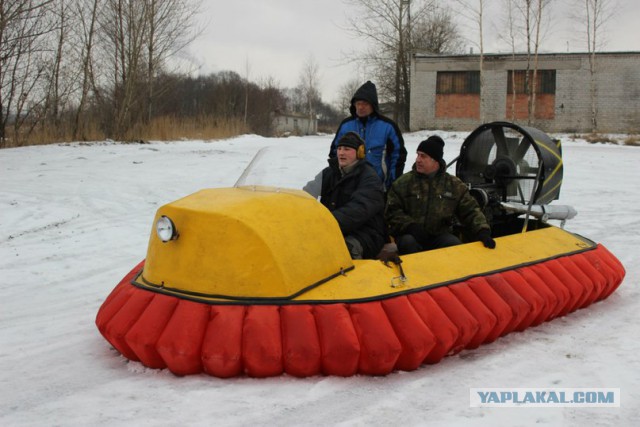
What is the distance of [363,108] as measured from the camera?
421cm

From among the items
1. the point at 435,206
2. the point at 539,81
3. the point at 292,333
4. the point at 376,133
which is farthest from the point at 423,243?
the point at 539,81

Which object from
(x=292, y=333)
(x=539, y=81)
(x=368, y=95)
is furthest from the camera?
(x=539, y=81)

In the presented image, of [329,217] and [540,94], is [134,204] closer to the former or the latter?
[329,217]

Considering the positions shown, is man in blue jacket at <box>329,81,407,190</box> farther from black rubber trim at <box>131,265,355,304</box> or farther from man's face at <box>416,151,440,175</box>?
black rubber trim at <box>131,265,355,304</box>

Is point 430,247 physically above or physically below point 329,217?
below

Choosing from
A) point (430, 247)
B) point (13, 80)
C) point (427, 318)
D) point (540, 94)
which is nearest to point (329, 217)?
point (427, 318)

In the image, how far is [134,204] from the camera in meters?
7.41

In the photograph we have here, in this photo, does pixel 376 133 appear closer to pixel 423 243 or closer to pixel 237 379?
pixel 423 243

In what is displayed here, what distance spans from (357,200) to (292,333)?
3.35 ft

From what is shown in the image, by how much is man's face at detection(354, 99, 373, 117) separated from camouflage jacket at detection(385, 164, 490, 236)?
2.83ft

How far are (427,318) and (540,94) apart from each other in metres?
21.4

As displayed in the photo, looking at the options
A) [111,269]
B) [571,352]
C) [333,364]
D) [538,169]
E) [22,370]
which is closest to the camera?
[333,364]

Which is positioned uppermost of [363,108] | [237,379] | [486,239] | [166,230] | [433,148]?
[363,108]

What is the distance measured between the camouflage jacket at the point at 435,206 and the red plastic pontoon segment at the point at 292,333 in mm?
786
